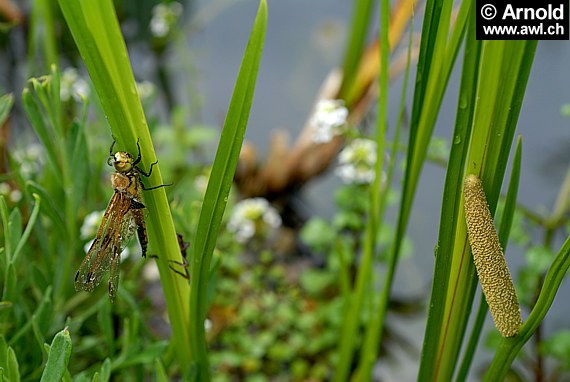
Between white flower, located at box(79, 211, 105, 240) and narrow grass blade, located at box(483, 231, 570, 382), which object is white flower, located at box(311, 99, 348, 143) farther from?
narrow grass blade, located at box(483, 231, 570, 382)

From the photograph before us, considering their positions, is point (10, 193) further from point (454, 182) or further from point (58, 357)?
point (454, 182)

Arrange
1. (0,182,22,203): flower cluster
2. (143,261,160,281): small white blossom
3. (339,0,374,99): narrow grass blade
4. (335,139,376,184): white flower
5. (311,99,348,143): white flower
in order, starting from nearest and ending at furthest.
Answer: (0,182,22,203): flower cluster → (311,99,348,143): white flower → (335,139,376,184): white flower → (143,261,160,281): small white blossom → (339,0,374,99): narrow grass blade

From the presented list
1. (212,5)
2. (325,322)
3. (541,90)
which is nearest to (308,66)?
(212,5)

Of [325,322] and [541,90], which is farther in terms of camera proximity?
[541,90]

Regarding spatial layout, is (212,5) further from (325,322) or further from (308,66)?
(325,322)

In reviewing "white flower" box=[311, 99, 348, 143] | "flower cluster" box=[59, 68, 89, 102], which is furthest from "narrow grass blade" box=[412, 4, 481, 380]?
"flower cluster" box=[59, 68, 89, 102]
